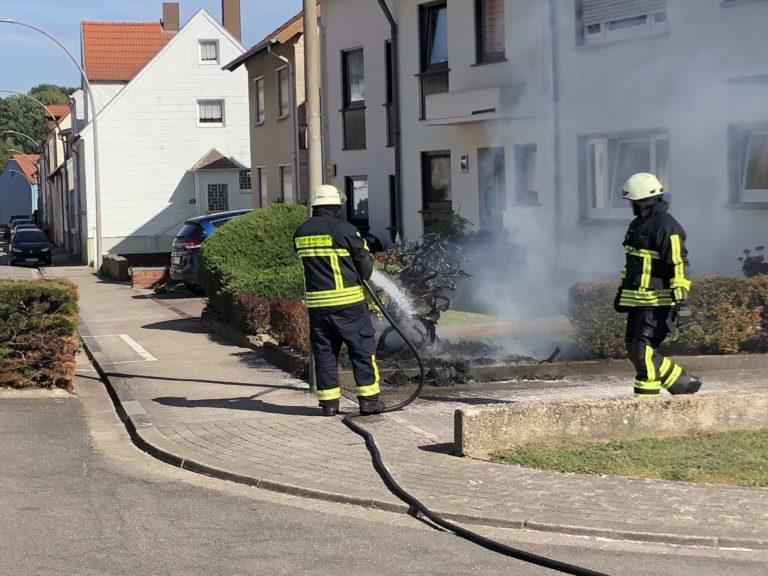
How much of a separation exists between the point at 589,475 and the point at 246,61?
28.5 metres

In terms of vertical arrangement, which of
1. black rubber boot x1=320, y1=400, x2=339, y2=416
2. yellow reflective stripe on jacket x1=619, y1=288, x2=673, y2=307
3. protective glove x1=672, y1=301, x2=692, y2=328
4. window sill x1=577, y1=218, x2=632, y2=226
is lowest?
black rubber boot x1=320, y1=400, x2=339, y2=416

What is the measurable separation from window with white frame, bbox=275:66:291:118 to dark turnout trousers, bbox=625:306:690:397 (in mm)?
22814

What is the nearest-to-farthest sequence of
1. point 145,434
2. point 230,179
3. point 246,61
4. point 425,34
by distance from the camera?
point 145,434
point 425,34
point 246,61
point 230,179

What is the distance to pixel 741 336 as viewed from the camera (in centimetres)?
1047

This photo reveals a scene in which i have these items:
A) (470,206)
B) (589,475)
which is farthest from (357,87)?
(589,475)

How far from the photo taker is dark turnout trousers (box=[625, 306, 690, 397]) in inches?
322

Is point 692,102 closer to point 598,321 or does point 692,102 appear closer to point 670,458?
point 598,321

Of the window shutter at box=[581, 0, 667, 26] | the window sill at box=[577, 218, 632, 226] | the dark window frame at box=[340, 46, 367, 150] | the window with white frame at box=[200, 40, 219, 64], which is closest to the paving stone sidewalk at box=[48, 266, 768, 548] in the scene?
the window sill at box=[577, 218, 632, 226]

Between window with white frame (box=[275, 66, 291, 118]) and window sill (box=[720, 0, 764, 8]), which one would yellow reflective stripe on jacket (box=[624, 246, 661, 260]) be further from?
window with white frame (box=[275, 66, 291, 118])

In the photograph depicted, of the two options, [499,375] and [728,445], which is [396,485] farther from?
[499,375]

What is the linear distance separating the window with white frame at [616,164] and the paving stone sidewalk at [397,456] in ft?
19.8

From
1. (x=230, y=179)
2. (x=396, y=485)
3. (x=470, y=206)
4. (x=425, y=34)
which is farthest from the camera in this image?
(x=230, y=179)

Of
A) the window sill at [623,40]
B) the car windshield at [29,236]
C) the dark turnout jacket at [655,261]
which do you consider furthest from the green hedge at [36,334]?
the car windshield at [29,236]

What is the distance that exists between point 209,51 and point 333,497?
3965 cm
